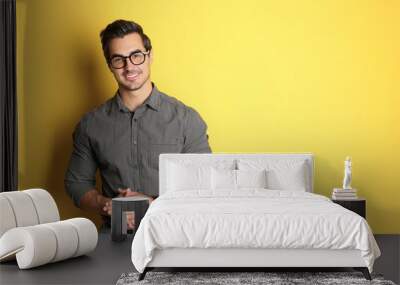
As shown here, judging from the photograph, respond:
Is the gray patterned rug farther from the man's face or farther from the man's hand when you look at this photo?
the man's face

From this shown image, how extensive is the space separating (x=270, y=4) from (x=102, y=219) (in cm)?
287

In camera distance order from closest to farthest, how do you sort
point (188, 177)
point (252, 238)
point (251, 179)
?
point (252, 238)
point (251, 179)
point (188, 177)

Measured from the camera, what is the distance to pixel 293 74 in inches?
288

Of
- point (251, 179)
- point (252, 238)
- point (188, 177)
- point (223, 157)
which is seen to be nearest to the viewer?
point (252, 238)

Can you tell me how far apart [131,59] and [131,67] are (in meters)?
0.08

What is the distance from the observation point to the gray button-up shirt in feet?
23.8

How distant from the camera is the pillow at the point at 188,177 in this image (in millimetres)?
6770

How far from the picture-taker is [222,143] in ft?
24.1

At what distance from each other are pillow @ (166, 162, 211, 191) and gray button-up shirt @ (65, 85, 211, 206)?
15.6 inches

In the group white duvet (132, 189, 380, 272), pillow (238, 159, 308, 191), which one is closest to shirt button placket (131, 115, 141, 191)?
pillow (238, 159, 308, 191)

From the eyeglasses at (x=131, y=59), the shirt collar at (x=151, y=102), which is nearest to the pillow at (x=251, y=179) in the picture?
the shirt collar at (x=151, y=102)

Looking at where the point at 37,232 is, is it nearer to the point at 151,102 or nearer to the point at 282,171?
the point at 151,102

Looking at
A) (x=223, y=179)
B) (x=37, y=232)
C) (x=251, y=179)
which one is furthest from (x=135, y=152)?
(x=37, y=232)

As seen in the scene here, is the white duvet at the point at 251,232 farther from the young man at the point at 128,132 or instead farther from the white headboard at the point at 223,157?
the young man at the point at 128,132
